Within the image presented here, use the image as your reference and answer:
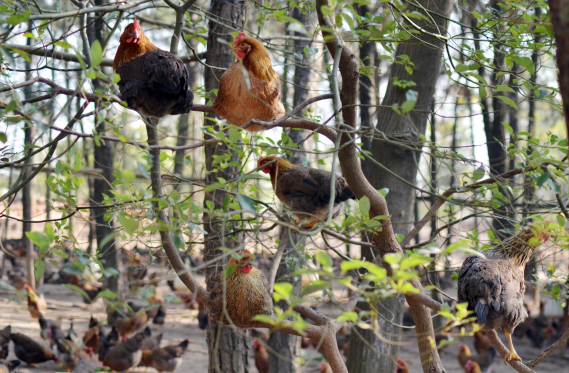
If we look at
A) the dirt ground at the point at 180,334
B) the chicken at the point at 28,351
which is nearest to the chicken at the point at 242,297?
the dirt ground at the point at 180,334

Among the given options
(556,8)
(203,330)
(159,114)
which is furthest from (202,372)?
(556,8)

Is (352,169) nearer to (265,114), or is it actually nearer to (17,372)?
(265,114)

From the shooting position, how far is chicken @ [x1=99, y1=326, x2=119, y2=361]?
7597mm

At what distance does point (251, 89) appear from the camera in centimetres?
326

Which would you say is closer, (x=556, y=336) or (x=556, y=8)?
(x=556, y=8)

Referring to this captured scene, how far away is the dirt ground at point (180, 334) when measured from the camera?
8574mm

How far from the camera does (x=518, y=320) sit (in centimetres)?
319

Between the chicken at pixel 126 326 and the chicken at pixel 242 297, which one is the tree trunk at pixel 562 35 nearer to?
the chicken at pixel 242 297

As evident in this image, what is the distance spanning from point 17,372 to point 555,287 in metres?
6.38

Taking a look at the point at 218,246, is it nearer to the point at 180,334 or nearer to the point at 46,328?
the point at 46,328

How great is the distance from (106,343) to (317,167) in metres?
4.89

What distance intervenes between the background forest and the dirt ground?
0.30ft

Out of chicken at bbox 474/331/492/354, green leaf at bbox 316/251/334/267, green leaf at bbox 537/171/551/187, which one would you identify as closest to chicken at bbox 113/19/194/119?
green leaf at bbox 316/251/334/267

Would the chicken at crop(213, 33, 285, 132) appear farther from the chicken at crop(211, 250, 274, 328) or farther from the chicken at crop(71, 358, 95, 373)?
the chicken at crop(71, 358, 95, 373)
